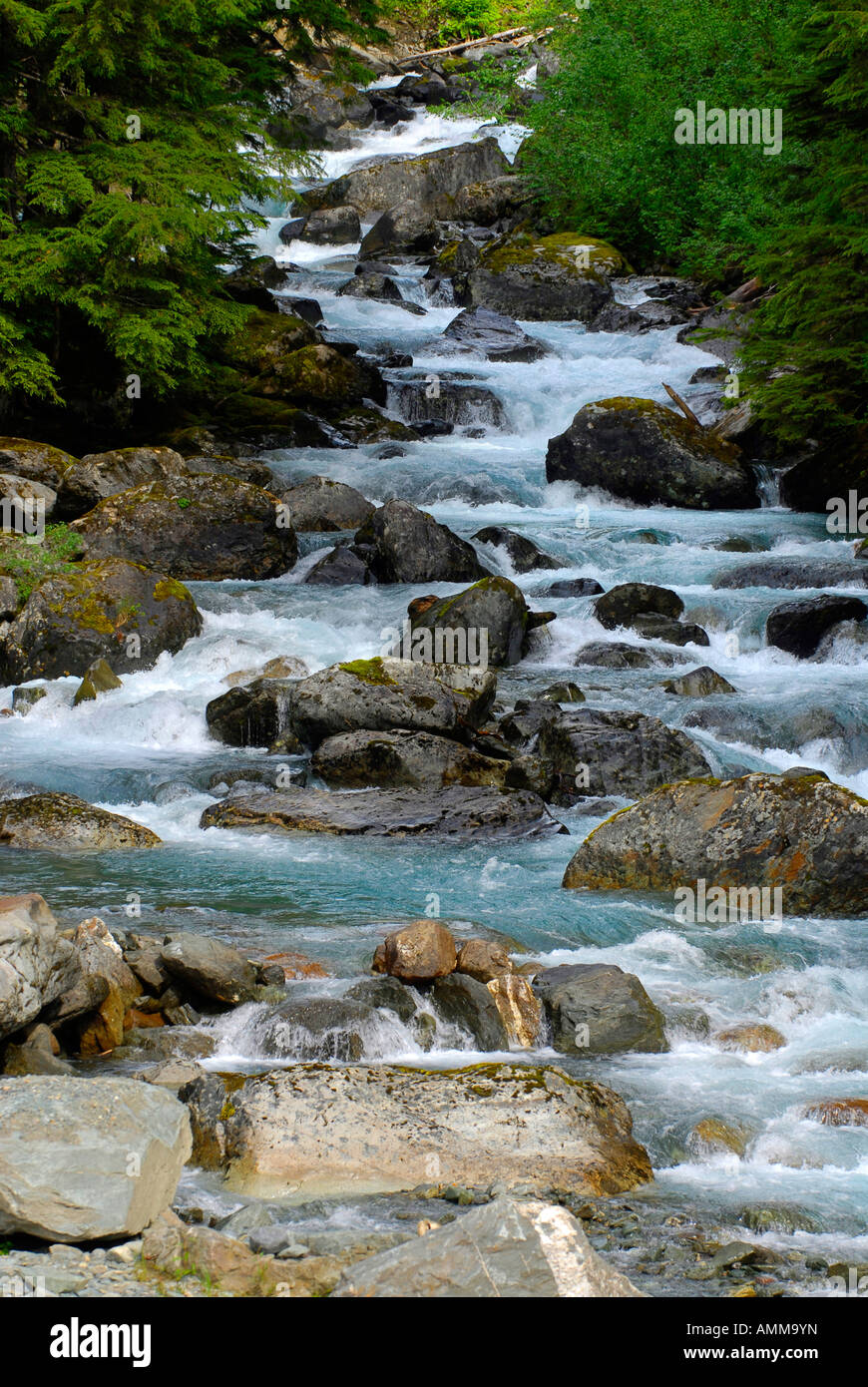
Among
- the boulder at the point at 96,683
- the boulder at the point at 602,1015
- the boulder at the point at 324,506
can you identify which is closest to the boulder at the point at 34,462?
the boulder at the point at 324,506

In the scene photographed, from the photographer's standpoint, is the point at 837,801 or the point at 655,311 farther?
the point at 655,311

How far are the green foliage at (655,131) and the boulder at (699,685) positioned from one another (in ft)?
57.1

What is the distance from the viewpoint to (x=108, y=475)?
57.7ft

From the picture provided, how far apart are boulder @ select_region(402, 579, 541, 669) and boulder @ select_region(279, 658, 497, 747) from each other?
1.93m

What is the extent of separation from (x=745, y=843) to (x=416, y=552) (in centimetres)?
919

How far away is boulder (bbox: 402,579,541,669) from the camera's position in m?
14.1

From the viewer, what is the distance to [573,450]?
2073 centimetres

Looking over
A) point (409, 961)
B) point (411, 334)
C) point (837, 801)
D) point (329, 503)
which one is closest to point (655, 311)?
point (411, 334)

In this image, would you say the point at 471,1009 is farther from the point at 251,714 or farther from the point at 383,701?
the point at 251,714

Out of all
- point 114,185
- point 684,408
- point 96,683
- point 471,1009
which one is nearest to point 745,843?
point 471,1009

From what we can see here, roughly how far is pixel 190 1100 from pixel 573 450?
17.3 m

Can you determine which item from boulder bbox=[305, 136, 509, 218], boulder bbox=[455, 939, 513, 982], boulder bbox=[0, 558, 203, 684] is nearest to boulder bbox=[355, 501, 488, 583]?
boulder bbox=[0, 558, 203, 684]
